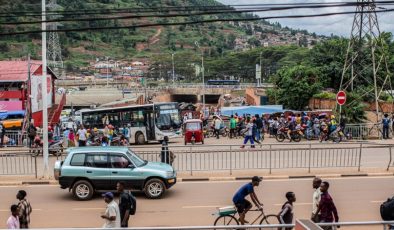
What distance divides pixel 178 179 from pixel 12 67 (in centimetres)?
3543

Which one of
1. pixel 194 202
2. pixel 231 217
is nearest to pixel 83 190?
pixel 194 202

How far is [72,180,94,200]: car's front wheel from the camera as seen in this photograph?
15.0m

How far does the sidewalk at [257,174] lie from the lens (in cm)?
1806

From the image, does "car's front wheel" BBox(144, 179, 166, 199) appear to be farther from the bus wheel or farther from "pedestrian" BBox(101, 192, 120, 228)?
the bus wheel

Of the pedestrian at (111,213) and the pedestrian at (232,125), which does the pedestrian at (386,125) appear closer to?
the pedestrian at (232,125)

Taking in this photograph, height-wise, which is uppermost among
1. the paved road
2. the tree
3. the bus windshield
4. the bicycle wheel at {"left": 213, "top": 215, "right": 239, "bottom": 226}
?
the tree

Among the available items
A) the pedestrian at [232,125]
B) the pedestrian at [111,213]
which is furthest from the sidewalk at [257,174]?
the pedestrian at [232,125]

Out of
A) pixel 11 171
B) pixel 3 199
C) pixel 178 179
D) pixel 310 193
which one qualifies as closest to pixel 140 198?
pixel 178 179

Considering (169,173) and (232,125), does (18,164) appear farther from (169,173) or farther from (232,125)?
(232,125)

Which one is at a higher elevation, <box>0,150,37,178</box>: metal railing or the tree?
the tree

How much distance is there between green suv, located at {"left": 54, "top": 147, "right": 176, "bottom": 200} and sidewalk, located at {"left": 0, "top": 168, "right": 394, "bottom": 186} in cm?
307

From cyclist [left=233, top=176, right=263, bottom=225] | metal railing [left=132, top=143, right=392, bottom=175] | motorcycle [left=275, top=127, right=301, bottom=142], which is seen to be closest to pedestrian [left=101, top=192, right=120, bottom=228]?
cyclist [left=233, top=176, right=263, bottom=225]

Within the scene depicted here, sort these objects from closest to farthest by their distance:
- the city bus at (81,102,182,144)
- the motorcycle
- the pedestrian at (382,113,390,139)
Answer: the motorcycle, the pedestrian at (382,113,390,139), the city bus at (81,102,182,144)

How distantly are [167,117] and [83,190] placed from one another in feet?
57.7
